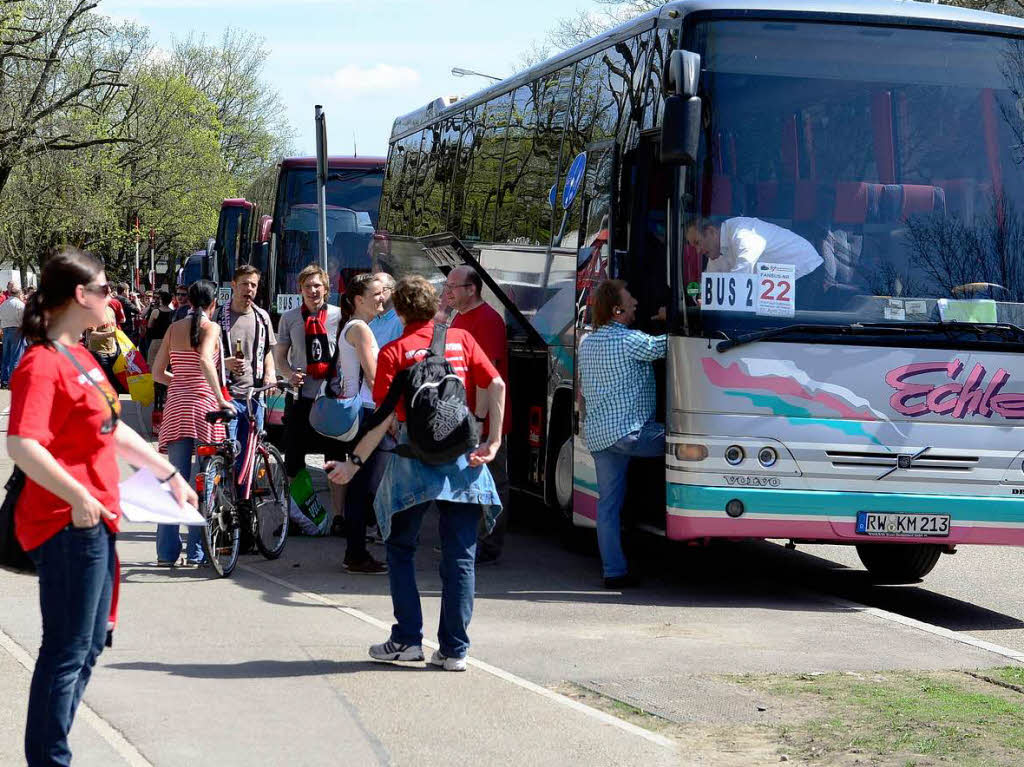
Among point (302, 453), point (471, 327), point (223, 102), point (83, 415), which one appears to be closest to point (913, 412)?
point (471, 327)

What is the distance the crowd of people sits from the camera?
487 cm

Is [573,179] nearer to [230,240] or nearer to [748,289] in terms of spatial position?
[748,289]

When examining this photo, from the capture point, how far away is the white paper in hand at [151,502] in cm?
531

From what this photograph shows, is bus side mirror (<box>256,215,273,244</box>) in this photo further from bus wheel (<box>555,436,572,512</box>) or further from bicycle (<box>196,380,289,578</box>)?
bus wheel (<box>555,436,572,512</box>)

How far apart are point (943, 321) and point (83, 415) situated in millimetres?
5928

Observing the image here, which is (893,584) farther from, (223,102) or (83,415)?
(223,102)

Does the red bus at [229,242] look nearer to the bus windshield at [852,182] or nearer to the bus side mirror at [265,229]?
the bus side mirror at [265,229]

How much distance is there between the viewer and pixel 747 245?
9.30 meters

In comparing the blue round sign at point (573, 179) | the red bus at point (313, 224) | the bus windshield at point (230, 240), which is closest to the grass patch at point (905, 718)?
the blue round sign at point (573, 179)

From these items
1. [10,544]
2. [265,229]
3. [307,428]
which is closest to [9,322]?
[265,229]

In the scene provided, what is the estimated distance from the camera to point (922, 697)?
7.01 meters

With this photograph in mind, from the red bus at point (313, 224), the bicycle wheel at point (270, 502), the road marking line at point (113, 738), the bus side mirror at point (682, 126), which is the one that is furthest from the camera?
the red bus at point (313, 224)

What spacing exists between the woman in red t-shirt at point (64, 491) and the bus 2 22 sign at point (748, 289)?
16.0 feet

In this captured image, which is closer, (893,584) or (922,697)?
(922,697)
